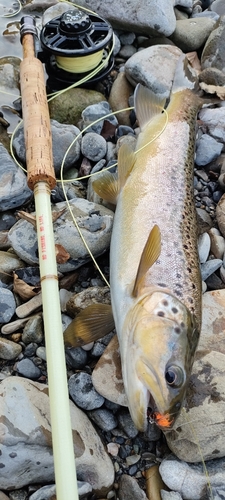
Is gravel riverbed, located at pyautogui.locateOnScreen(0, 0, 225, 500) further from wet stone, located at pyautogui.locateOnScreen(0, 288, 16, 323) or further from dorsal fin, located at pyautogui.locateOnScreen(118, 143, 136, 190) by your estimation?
dorsal fin, located at pyautogui.locateOnScreen(118, 143, 136, 190)

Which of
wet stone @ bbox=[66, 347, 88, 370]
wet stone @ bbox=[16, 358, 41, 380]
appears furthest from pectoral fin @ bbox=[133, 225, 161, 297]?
wet stone @ bbox=[16, 358, 41, 380]

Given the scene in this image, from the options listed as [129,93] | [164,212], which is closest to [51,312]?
[164,212]

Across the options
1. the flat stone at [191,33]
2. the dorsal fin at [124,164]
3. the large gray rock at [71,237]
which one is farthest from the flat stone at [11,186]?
the flat stone at [191,33]

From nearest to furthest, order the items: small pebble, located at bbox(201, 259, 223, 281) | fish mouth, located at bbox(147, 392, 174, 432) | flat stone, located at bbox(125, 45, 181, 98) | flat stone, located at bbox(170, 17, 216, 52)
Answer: fish mouth, located at bbox(147, 392, 174, 432), small pebble, located at bbox(201, 259, 223, 281), flat stone, located at bbox(125, 45, 181, 98), flat stone, located at bbox(170, 17, 216, 52)

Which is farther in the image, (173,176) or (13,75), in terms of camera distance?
(13,75)

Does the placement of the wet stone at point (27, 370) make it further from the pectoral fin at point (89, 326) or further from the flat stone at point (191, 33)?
the flat stone at point (191, 33)

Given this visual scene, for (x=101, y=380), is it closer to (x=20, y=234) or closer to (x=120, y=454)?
(x=120, y=454)

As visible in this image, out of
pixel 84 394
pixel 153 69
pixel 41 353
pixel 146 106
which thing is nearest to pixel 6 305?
pixel 41 353
